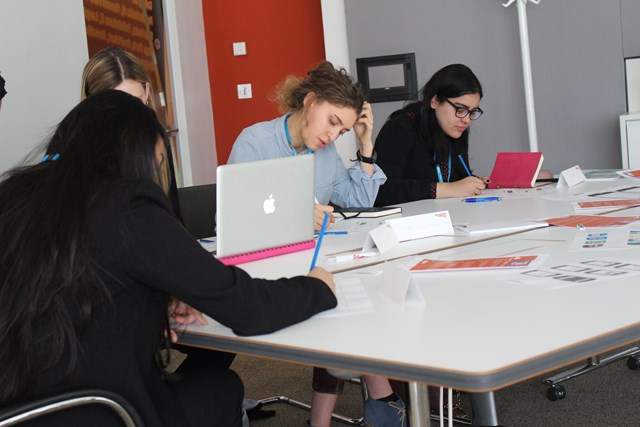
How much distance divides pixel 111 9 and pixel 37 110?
4.08 ft

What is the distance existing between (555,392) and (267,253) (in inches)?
48.8

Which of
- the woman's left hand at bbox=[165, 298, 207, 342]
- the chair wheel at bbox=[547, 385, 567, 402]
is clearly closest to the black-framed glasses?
the chair wheel at bbox=[547, 385, 567, 402]

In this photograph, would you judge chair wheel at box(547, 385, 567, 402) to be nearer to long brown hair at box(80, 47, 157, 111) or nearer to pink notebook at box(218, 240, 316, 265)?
pink notebook at box(218, 240, 316, 265)

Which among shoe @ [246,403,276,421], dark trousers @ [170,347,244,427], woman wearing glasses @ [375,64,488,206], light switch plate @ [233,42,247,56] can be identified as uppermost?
Answer: light switch plate @ [233,42,247,56]

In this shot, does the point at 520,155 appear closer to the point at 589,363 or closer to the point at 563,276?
the point at 589,363

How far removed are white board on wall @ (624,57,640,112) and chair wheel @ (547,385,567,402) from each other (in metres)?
2.80

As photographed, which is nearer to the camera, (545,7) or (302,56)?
(545,7)

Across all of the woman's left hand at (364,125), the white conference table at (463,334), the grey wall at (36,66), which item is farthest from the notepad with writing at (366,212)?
the grey wall at (36,66)

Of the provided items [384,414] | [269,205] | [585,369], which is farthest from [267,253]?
[585,369]

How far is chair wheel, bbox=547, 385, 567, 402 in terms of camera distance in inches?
106

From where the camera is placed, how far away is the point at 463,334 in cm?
123

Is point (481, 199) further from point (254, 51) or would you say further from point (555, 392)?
point (254, 51)

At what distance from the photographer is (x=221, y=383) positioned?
5.39 feet

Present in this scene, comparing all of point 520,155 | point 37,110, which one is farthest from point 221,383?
point 37,110
